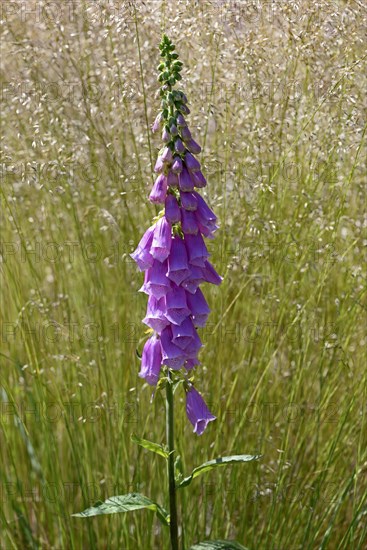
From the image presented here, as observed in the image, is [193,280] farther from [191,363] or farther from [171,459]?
[171,459]

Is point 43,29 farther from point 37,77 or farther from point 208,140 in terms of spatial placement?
point 208,140

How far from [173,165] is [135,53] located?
3.84 ft

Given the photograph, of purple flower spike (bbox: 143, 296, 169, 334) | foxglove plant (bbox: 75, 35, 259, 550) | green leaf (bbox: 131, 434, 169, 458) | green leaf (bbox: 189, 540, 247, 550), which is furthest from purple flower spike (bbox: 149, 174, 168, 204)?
green leaf (bbox: 189, 540, 247, 550)

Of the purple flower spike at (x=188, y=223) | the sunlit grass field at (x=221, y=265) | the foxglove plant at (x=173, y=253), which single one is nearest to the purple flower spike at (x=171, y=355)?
the foxglove plant at (x=173, y=253)

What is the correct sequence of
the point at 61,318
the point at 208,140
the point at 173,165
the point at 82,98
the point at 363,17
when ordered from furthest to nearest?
the point at 208,140
the point at 61,318
the point at 82,98
the point at 363,17
the point at 173,165

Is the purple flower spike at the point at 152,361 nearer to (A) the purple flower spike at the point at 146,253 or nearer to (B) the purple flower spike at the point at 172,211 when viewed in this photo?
(A) the purple flower spike at the point at 146,253

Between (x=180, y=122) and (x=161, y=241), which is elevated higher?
(x=180, y=122)

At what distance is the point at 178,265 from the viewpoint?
173 centimetres

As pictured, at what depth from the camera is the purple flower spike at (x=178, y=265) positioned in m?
1.73

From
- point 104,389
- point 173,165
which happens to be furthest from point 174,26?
point 104,389

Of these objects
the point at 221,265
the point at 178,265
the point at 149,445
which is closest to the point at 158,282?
the point at 178,265

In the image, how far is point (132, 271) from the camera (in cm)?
279

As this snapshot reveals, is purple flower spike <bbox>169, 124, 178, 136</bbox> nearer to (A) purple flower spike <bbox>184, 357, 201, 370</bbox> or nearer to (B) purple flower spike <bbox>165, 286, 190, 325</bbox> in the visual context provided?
(B) purple flower spike <bbox>165, 286, 190, 325</bbox>

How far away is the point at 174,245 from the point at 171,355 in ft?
0.78
